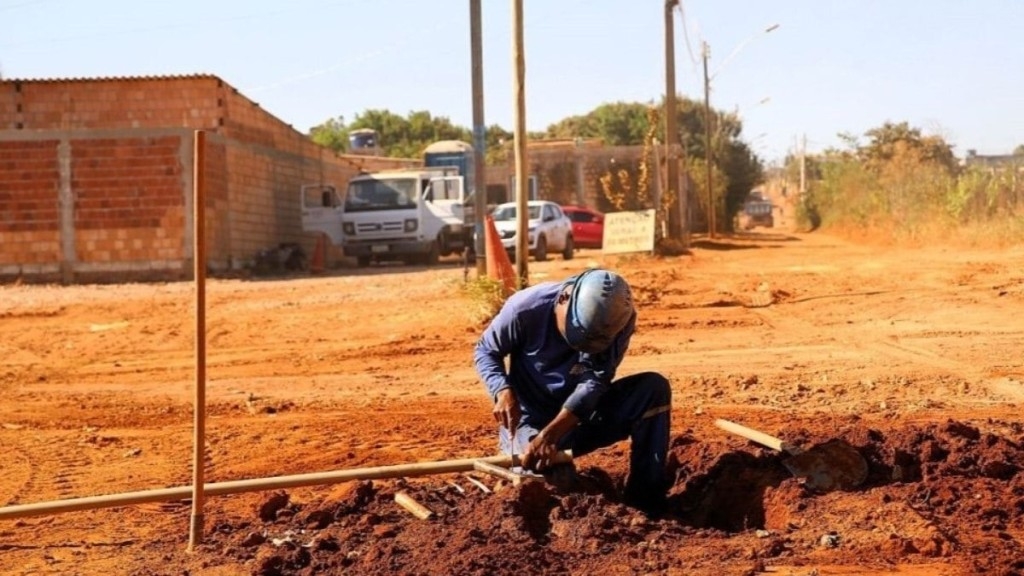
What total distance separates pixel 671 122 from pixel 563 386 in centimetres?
2695

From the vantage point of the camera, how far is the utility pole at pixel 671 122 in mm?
31312

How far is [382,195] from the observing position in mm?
30016

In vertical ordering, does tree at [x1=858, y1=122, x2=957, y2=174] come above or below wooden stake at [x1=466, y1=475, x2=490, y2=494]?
above

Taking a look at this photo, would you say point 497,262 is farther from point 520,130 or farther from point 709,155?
point 709,155

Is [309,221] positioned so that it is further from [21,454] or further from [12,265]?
[21,454]

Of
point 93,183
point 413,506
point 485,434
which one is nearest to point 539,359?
point 413,506

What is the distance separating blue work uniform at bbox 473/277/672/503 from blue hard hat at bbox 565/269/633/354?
18 cm

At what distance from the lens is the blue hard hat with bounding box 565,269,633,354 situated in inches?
218

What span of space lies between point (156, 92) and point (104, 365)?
1435 cm

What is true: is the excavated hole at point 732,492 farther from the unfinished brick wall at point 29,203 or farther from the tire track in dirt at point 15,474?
the unfinished brick wall at point 29,203

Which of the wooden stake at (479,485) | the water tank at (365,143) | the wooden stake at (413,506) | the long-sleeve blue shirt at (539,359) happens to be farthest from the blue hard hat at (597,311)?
the water tank at (365,143)

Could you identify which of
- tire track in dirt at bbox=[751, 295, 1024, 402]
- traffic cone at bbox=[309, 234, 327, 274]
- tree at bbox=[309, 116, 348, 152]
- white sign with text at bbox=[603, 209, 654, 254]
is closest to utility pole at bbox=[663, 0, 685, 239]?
white sign with text at bbox=[603, 209, 654, 254]

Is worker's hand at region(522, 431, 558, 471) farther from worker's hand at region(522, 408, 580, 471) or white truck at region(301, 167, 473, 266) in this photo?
white truck at region(301, 167, 473, 266)

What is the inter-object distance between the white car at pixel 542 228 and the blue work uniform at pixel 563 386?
74.1ft
